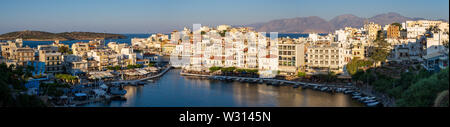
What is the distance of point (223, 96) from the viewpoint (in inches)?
516

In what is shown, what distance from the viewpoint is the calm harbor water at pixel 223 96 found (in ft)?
37.8

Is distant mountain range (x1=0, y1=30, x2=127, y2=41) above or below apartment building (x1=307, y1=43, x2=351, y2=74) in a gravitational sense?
above

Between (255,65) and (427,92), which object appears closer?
(427,92)

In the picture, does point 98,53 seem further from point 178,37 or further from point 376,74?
point 178,37

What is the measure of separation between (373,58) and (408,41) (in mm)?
3035

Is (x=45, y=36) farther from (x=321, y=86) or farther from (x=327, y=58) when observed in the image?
(x=321, y=86)

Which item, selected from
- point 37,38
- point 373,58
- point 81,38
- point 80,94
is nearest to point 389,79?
point 373,58

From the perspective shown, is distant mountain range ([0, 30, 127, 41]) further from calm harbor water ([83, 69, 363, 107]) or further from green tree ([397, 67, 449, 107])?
green tree ([397, 67, 449, 107])

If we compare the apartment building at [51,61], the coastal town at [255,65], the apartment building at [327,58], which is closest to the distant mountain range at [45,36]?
the coastal town at [255,65]

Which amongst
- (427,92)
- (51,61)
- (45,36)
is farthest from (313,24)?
(427,92)

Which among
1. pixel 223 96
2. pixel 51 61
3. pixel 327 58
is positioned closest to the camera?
pixel 223 96

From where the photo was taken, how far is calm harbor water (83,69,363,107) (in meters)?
11.5

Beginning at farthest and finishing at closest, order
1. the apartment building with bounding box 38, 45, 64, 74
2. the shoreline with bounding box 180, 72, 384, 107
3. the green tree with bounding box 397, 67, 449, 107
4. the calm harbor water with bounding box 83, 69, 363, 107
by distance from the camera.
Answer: the apartment building with bounding box 38, 45, 64, 74 → the shoreline with bounding box 180, 72, 384, 107 → the calm harbor water with bounding box 83, 69, 363, 107 → the green tree with bounding box 397, 67, 449, 107

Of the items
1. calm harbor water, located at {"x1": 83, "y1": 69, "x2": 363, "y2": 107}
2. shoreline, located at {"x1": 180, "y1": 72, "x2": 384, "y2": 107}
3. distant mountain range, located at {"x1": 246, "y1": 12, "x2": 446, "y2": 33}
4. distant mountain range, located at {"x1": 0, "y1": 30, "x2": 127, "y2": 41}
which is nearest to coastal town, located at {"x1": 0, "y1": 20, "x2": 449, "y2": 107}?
shoreline, located at {"x1": 180, "y1": 72, "x2": 384, "y2": 107}
